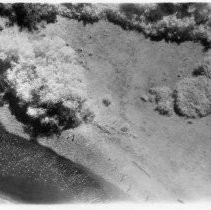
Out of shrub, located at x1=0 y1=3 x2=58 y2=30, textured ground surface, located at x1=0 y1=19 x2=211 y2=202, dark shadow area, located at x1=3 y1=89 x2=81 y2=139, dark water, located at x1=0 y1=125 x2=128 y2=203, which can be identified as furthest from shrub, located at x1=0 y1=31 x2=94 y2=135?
dark water, located at x1=0 y1=125 x2=128 y2=203

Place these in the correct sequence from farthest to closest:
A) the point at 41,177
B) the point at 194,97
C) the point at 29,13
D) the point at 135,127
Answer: the point at 41,177 → the point at 29,13 → the point at 135,127 → the point at 194,97

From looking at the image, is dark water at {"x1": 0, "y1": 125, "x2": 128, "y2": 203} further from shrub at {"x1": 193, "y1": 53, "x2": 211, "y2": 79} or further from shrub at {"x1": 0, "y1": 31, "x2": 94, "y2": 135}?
shrub at {"x1": 193, "y1": 53, "x2": 211, "y2": 79}

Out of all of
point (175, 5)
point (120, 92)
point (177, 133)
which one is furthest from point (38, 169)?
point (175, 5)

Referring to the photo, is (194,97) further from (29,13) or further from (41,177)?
(29,13)

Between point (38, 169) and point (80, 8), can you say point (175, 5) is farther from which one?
point (38, 169)

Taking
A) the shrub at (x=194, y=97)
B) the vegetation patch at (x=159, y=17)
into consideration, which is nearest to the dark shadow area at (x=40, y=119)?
the vegetation patch at (x=159, y=17)

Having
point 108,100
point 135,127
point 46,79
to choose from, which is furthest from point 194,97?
point 46,79

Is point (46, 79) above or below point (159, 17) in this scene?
below
